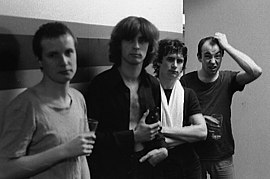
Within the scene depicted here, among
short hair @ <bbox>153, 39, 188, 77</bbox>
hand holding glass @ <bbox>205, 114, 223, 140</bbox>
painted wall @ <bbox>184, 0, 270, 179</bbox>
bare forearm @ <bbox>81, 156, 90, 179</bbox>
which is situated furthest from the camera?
painted wall @ <bbox>184, 0, 270, 179</bbox>

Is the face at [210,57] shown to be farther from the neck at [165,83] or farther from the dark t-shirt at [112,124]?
the dark t-shirt at [112,124]

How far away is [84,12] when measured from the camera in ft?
4.00

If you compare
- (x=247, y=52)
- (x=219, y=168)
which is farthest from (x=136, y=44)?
(x=247, y=52)

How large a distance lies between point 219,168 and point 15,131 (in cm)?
121

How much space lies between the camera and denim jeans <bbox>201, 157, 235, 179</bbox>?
185 centimetres

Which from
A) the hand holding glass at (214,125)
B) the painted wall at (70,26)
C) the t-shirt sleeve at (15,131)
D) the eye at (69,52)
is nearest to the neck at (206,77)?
the hand holding glass at (214,125)

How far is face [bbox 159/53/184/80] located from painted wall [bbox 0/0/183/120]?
12 cm

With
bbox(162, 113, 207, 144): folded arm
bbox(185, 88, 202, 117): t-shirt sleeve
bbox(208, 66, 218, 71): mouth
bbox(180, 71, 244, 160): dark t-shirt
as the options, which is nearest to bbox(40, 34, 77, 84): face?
bbox(162, 113, 207, 144): folded arm

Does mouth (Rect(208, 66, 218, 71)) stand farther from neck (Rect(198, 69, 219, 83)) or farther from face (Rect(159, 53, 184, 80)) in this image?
face (Rect(159, 53, 184, 80))

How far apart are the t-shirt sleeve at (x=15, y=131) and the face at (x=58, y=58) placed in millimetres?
112

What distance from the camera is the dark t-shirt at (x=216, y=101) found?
1783 millimetres

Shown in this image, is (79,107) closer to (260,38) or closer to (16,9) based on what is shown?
(16,9)

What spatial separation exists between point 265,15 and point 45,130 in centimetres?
188

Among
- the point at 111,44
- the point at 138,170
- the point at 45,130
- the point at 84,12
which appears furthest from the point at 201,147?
the point at 45,130
